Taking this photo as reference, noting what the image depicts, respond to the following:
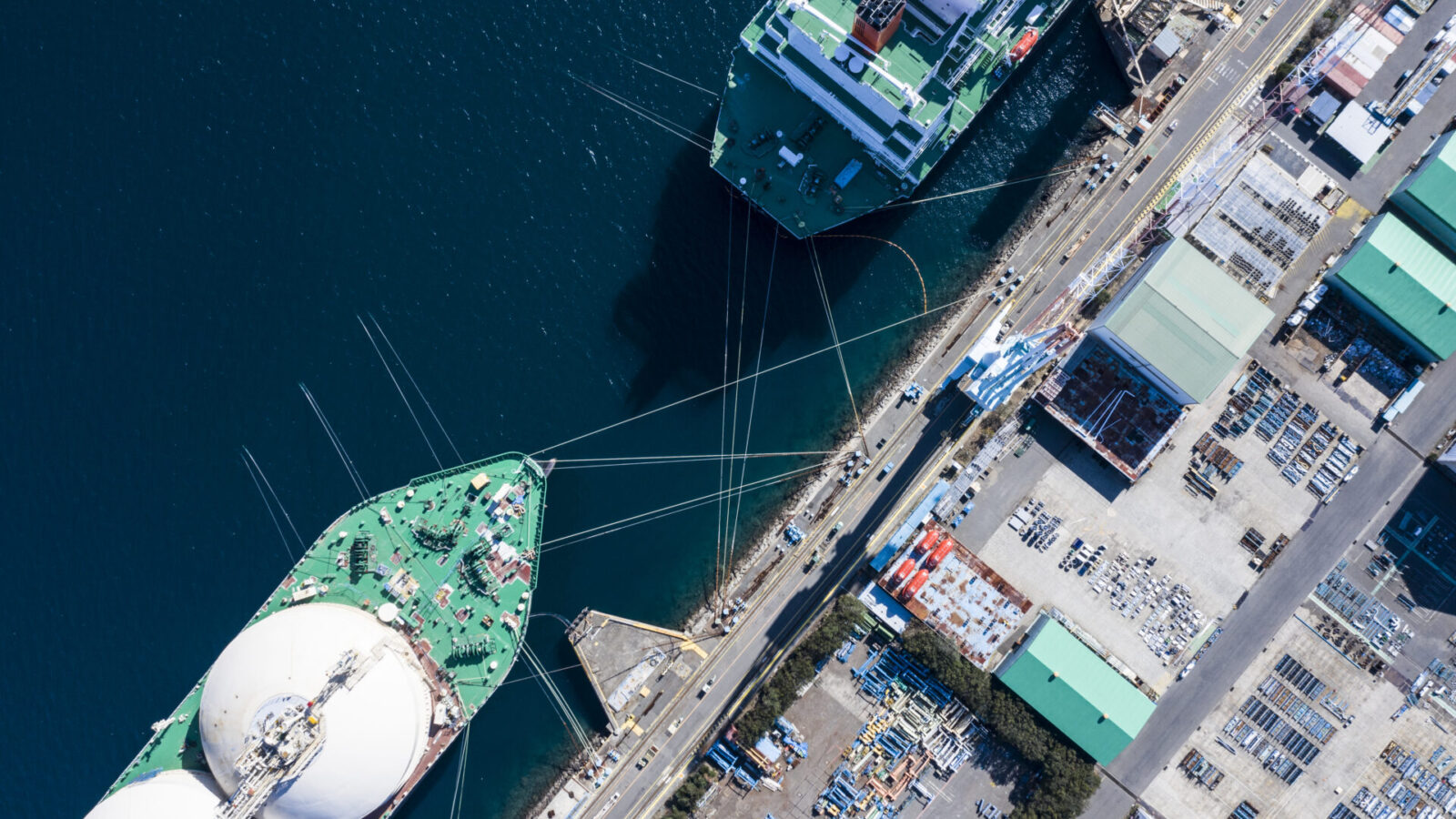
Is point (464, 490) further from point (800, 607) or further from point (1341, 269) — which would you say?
point (1341, 269)

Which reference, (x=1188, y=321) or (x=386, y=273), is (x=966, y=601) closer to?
(x=1188, y=321)

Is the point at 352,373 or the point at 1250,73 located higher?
the point at 1250,73

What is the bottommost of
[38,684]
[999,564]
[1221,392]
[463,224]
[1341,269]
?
[38,684]

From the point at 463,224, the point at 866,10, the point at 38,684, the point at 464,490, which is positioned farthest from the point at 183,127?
the point at 866,10

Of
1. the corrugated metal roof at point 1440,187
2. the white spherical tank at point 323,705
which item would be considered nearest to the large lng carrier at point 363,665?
the white spherical tank at point 323,705

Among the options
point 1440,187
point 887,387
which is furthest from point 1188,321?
point 887,387

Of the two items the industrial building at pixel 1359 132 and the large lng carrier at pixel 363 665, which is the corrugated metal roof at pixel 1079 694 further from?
the industrial building at pixel 1359 132
